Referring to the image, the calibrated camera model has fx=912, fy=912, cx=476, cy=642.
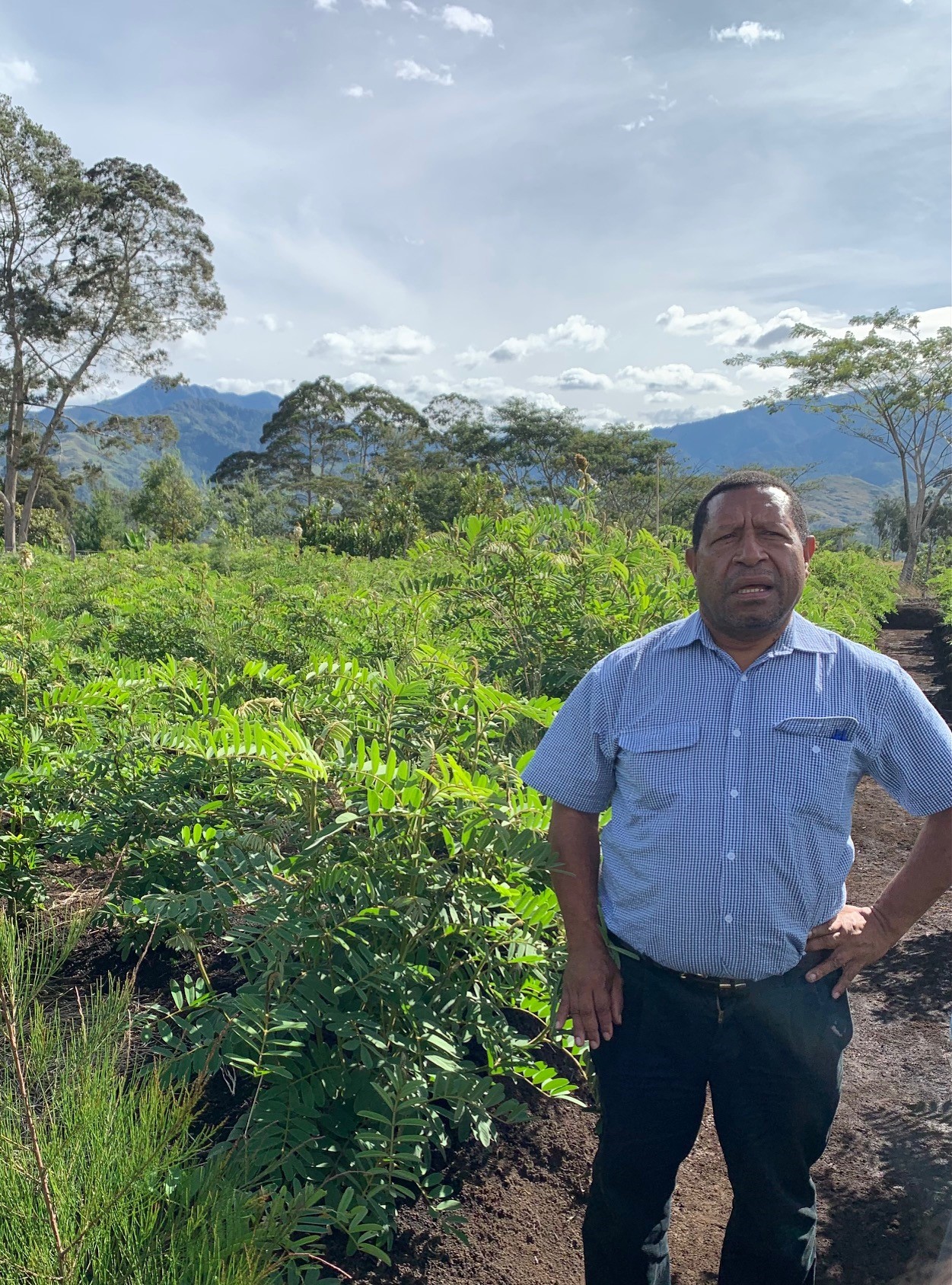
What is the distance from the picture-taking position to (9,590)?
18.1 ft

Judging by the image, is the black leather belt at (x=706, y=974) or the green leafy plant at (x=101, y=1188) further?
the black leather belt at (x=706, y=974)

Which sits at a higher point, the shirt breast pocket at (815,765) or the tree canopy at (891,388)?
the tree canopy at (891,388)

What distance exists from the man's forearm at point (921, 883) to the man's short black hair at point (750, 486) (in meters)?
0.69

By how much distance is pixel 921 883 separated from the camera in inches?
75.3

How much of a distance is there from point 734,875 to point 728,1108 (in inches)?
20.5

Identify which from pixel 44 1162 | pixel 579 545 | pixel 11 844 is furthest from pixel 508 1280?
pixel 579 545

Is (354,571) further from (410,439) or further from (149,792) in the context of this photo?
(410,439)

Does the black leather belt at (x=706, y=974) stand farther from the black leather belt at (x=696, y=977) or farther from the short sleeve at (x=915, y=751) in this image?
the short sleeve at (x=915, y=751)

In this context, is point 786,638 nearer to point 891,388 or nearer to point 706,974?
point 706,974

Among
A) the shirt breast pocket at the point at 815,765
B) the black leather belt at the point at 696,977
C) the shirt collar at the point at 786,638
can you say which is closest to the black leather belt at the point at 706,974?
the black leather belt at the point at 696,977

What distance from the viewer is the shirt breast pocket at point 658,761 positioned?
6.16 ft

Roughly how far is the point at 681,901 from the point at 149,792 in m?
1.61

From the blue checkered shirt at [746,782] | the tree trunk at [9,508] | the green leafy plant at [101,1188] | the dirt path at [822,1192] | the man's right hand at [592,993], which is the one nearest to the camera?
the green leafy plant at [101,1188]

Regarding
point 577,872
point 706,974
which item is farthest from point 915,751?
point 577,872
